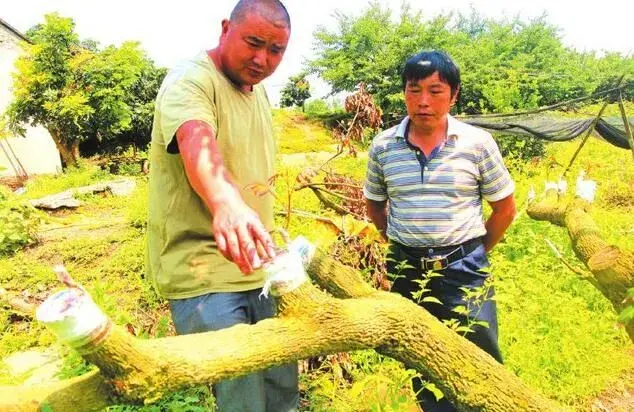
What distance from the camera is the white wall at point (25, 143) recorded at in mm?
17359

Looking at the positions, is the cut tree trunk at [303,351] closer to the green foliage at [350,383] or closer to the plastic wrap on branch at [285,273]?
the plastic wrap on branch at [285,273]

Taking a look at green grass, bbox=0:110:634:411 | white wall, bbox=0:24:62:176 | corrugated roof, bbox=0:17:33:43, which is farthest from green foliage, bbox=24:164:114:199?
green grass, bbox=0:110:634:411

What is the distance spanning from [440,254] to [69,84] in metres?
14.6

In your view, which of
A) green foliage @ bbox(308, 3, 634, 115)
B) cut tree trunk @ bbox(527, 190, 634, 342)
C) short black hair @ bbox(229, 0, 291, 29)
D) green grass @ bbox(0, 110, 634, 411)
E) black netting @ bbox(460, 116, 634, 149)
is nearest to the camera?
short black hair @ bbox(229, 0, 291, 29)

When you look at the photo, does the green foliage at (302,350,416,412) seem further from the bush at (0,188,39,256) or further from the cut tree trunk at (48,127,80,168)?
the cut tree trunk at (48,127,80,168)

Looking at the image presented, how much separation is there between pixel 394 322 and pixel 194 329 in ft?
2.17

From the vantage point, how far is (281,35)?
65.9 inches

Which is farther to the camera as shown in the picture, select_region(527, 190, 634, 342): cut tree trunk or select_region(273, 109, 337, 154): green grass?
select_region(273, 109, 337, 154): green grass

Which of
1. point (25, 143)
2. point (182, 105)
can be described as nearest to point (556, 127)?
point (182, 105)

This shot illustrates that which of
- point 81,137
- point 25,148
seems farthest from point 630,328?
point 25,148

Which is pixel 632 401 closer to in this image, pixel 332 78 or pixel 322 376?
pixel 322 376

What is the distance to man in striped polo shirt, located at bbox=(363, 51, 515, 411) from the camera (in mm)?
2303

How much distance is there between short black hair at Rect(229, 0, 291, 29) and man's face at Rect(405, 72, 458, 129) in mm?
821

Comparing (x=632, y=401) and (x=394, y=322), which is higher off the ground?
(x=394, y=322)
